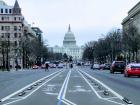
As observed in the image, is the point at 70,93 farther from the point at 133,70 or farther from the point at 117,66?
the point at 117,66

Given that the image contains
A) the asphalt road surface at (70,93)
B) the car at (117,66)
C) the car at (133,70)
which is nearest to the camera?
the asphalt road surface at (70,93)

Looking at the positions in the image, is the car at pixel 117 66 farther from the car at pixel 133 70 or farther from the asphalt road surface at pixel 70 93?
the asphalt road surface at pixel 70 93

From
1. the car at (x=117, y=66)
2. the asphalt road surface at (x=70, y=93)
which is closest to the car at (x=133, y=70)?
the car at (x=117, y=66)

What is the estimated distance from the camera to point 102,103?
61.8 ft

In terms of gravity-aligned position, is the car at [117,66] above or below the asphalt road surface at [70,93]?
above

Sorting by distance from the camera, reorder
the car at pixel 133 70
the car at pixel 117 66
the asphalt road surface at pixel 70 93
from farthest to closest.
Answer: the car at pixel 117 66, the car at pixel 133 70, the asphalt road surface at pixel 70 93

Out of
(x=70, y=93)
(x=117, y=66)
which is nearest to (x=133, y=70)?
(x=117, y=66)

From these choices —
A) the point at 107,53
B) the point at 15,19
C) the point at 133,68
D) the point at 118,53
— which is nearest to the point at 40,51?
the point at 15,19

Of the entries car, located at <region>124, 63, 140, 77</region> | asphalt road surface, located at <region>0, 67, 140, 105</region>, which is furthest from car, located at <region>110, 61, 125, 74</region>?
asphalt road surface, located at <region>0, 67, 140, 105</region>

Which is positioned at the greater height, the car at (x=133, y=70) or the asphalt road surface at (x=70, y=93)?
the car at (x=133, y=70)

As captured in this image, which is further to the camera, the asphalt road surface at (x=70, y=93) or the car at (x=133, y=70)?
the car at (x=133, y=70)

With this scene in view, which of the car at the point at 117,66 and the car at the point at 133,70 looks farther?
the car at the point at 117,66

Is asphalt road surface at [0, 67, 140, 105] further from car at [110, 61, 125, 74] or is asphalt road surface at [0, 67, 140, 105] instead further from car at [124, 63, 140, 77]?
car at [110, 61, 125, 74]

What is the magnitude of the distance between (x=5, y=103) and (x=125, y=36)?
86566 millimetres
